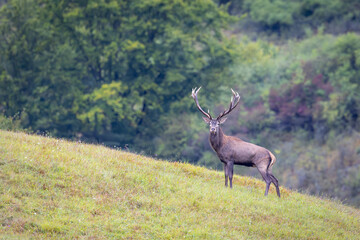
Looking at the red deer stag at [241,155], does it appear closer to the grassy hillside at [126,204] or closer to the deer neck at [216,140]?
the deer neck at [216,140]

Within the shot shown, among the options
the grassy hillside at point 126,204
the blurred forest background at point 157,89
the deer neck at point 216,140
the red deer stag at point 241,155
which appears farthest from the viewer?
the blurred forest background at point 157,89

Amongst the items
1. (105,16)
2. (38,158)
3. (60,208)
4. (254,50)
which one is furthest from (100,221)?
(254,50)

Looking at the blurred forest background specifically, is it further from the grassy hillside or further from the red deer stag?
the red deer stag

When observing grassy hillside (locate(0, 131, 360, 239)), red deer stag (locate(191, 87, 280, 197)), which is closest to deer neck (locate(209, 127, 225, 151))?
red deer stag (locate(191, 87, 280, 197))

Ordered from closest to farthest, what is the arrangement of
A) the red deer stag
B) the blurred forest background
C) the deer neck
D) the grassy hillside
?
1. the grassy hillside
2. the red deer stag
3. the deer neck
4. the blurred forest background

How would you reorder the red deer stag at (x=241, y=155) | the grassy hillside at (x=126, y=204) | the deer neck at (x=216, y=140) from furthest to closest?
1. the deer neck at (x=216, y=140)
2. the red deer stag at (x=241, y=155)
3. the grassy hillside at (x=126, y=204)

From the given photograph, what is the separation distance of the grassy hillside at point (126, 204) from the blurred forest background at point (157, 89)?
44.8 feet

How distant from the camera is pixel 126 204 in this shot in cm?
1176

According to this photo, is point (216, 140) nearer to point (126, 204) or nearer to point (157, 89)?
point (126, 204)

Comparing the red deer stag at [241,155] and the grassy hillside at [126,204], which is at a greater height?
the red deer stag at [241,155]

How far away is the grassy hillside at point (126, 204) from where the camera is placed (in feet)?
34.4

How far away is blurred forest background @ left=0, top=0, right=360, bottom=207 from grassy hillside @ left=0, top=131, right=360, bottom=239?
1367 centimetres

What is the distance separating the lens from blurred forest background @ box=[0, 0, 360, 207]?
29203mm

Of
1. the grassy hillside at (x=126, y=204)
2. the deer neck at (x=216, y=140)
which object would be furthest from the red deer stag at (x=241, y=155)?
the grassy hillside at (x=126, y=204)
